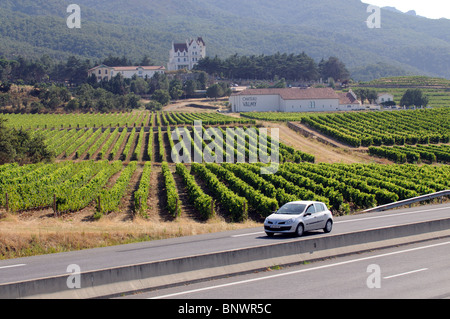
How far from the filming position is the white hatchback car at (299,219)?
19.2 metres

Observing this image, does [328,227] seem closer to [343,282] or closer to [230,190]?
[343,282]

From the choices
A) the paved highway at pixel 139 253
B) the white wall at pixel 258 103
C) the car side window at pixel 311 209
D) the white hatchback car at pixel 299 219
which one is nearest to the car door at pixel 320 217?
→ the white hatchback car at pixel 299 219

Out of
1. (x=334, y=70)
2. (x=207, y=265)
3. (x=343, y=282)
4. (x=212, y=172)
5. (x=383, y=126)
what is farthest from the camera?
(x=334, y=70)

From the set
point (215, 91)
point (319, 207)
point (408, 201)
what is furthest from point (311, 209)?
point (215, 91)

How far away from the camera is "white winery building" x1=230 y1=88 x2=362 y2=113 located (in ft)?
366

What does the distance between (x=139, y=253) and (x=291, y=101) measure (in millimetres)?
95848

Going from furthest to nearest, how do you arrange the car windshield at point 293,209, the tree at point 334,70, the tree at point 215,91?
1. the tree at point 334,70
2. the tree at point 215,91
3. the car windshield at point 293,209

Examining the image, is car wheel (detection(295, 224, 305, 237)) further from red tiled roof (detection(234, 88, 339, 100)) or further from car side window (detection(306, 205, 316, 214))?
red tiled roof (detection(234, 88, 339, 100))

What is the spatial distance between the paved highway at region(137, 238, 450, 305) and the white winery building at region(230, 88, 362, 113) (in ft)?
314

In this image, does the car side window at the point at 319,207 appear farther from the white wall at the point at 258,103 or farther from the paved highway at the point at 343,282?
the white wall at the point at 258,103

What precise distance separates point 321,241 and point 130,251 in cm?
649

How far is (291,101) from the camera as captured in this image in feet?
364

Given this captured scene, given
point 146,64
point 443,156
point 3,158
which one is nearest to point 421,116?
point 443,156

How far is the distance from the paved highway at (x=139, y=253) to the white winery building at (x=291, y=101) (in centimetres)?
8838
